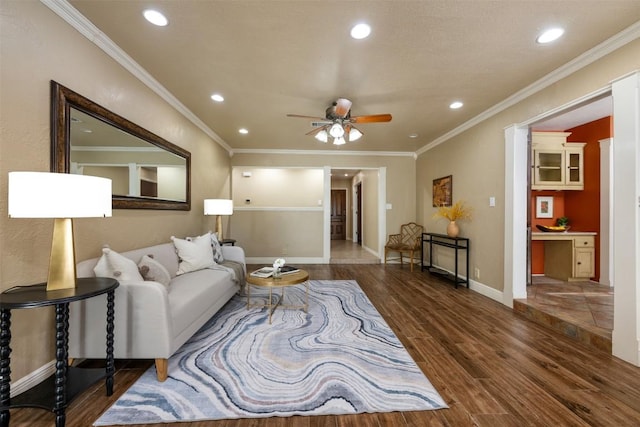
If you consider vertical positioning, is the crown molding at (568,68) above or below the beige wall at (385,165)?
above

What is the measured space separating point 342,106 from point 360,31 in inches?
35.1

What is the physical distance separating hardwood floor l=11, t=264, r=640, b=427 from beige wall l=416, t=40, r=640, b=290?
3.11 ft

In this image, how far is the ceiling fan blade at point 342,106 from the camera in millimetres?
2819

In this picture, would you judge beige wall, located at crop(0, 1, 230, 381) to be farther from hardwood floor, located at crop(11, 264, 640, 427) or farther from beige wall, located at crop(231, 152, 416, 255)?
beige wall, located at crop(231, 152, 416, 255)

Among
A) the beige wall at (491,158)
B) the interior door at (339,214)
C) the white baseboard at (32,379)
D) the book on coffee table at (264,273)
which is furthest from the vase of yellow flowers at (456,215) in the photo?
the interior door at (339,214)

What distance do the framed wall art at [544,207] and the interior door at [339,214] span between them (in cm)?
629

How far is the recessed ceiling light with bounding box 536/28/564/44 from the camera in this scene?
1.98 m

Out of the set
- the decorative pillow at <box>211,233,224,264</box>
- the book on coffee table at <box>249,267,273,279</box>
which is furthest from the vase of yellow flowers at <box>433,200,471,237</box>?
the decorative pillow at <box>211,233,224,264</box>

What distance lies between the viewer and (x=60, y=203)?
1.35 m

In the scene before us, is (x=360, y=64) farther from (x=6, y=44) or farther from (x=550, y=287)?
(x=550, y=287)

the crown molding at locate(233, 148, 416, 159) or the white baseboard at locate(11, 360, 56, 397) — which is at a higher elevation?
the crown molding at locate(233, 148, 416, 159)

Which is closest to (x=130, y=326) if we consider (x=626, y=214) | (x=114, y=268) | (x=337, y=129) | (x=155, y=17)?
(x=114, y=268)

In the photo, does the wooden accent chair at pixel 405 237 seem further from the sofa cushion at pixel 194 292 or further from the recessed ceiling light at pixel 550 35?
the recessed ceiling light at pixel 550 35

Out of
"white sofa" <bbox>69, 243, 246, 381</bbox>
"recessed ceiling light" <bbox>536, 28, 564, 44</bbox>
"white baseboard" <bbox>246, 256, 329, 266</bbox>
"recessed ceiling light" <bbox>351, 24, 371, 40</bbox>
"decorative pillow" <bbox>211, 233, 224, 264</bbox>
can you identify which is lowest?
"white baseboard" <bbox>246, 256, 329, 266</bbox>
